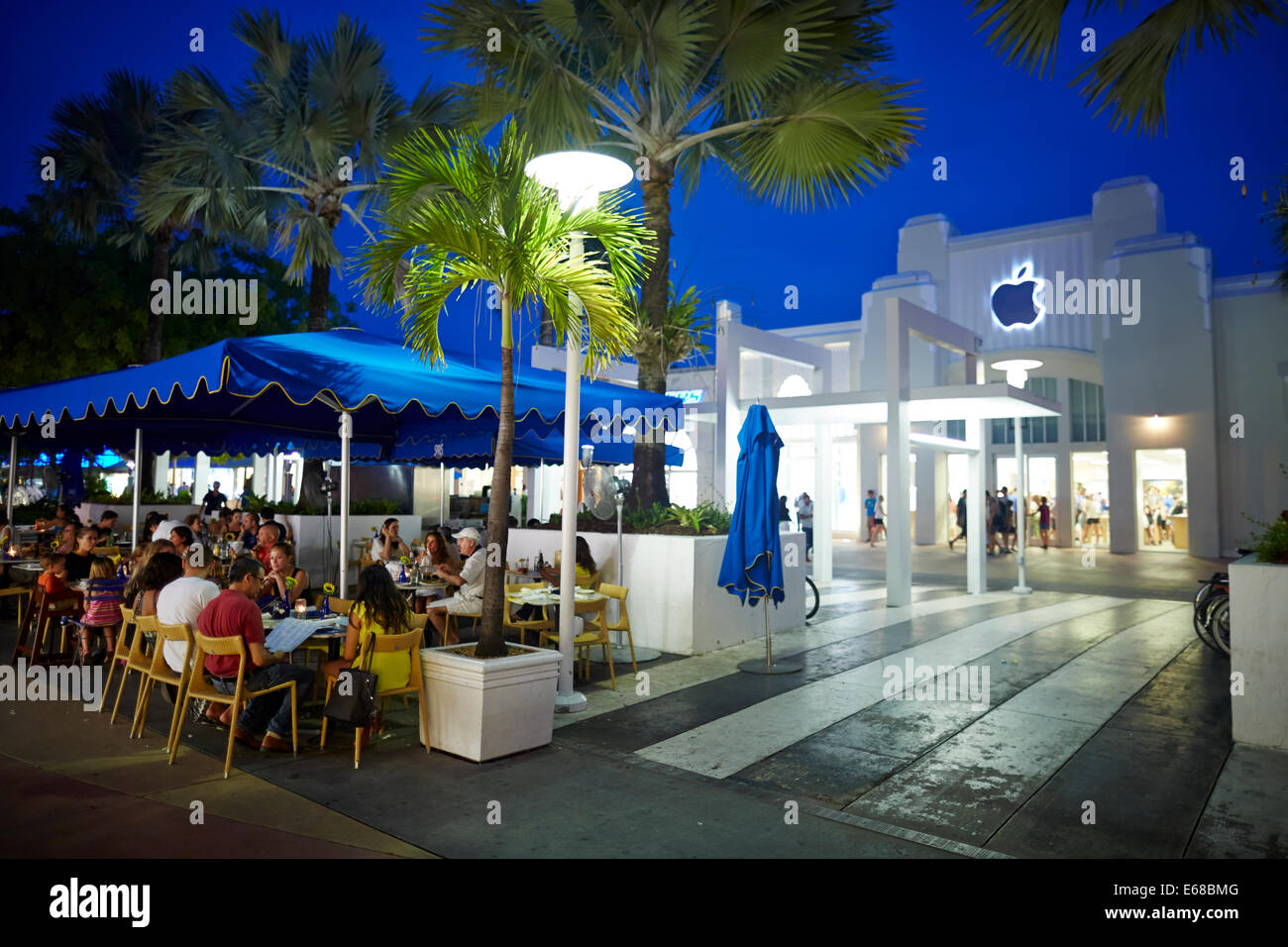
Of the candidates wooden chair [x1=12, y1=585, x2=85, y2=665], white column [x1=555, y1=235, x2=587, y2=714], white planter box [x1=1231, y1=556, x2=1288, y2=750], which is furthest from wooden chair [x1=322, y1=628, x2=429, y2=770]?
white planter box [x1=1231, y1=556, x2=1288, y2=750]

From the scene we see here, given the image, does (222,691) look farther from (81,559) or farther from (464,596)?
(81,559)

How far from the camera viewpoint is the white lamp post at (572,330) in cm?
534

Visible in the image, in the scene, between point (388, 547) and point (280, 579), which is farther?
point (388, 547)

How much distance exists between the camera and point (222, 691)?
16.7ft

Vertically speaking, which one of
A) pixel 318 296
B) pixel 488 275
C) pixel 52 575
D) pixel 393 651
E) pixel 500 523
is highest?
pixel 318 296

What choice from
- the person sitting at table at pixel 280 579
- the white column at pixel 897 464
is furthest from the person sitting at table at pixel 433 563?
the white column at pixel 897 464

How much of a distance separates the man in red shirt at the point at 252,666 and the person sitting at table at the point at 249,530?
18.6 feet

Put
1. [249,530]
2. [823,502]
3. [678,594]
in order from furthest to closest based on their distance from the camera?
[823,502]
[249,530]
[678,594]

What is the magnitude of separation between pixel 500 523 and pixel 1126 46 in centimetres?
535

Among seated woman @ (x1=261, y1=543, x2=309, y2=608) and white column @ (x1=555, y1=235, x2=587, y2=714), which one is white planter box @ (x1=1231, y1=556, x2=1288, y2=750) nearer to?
white column @ (x1=555, y1=235, x2=587, y2=714)

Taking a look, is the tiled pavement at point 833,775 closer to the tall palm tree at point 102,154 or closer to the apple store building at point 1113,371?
the apple store building at point 1113,371

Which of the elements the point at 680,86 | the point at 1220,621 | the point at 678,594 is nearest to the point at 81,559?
the point at 678,594

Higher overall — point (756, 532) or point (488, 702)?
point (756, 532)

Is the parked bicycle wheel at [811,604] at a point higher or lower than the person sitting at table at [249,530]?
lower
